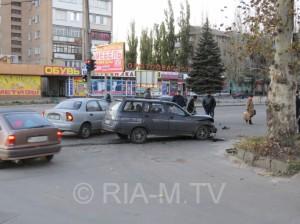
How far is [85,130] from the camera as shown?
54.7ft

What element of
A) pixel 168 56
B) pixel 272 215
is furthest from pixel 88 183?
pixel 168 56

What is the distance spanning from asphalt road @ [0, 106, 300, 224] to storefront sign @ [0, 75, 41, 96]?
39.3 m

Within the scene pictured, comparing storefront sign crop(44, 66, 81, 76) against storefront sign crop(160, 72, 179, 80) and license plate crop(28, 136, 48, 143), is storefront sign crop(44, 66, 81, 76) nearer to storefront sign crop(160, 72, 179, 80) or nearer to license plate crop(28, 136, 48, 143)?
storefront sign crop(160, 72, 179, 80)

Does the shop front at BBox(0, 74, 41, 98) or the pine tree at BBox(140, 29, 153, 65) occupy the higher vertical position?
the pine tree at BBox(140, 29, 153, 65)

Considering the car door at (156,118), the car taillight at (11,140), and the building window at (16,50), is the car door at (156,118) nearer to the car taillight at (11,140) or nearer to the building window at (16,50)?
the car taillight at (11,140)

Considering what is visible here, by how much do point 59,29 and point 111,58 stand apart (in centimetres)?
3922

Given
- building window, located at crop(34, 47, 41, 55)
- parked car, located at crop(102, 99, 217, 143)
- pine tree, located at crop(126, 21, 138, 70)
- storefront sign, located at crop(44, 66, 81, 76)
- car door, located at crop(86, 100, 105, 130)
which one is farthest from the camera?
pine tree, located at crop(126, 21, 138, 70)

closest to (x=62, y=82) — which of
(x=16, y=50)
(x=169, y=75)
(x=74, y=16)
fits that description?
(x=169, y=75)

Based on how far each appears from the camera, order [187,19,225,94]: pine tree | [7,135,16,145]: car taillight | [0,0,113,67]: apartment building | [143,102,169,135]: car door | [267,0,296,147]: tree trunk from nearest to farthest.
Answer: [7,135,16,145]: car taillight < [267,0,296,147]: tree trunk < [143,102,169,135]: car door < [187,19,225,94]: pine tree < [0,0,113,67]: apartment building

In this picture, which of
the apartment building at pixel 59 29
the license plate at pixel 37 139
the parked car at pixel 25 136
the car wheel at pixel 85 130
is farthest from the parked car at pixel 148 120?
the apartment building at pixel 59 29

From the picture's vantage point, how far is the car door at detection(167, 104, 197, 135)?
16.3m

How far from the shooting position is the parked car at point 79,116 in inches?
638

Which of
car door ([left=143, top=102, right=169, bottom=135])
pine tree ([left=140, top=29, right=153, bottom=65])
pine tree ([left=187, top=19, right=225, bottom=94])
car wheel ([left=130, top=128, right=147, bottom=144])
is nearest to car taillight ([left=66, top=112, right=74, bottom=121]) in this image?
car wheel ([left=130, top=128, right=147, bottom=144])

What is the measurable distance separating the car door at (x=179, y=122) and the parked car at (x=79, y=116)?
109 inches
